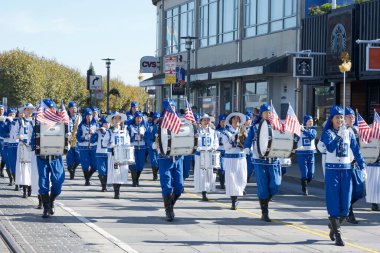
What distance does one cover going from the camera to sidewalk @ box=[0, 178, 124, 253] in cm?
1095

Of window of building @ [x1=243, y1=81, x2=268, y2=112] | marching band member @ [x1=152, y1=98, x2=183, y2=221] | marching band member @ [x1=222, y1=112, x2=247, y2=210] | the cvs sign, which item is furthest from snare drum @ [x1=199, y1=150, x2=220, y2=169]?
the cvs sign

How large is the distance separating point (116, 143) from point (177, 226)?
4.86 metres

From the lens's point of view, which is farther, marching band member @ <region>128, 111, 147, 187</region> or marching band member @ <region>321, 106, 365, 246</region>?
marching band member @ <region>128, 111, 147, 187</region>

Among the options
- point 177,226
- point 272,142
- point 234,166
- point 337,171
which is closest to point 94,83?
point 234,166

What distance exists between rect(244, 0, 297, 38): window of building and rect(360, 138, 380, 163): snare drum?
58.9ft

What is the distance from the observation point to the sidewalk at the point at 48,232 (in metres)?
11.0

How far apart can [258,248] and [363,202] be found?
744cm

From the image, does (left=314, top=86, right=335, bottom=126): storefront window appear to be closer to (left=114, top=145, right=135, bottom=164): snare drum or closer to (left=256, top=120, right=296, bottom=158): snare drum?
(left=114, top=145, right=135, bottom=164): snare drum

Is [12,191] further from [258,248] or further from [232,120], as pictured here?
[258,248]

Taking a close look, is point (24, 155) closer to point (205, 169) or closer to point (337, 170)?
point (205, 169)

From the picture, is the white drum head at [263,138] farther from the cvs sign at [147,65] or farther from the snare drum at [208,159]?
the cvs sign at [147,65]

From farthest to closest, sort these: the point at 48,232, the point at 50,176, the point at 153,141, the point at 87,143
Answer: the point at 153,141 < the point at 87,143 < the point at 50,176 < the point at 48,232

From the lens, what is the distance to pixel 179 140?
1409 cm

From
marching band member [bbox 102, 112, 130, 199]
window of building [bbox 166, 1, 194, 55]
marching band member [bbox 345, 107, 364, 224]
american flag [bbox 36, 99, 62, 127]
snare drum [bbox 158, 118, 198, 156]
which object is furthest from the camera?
window of building [bbox 166, 1, 194, 55]
